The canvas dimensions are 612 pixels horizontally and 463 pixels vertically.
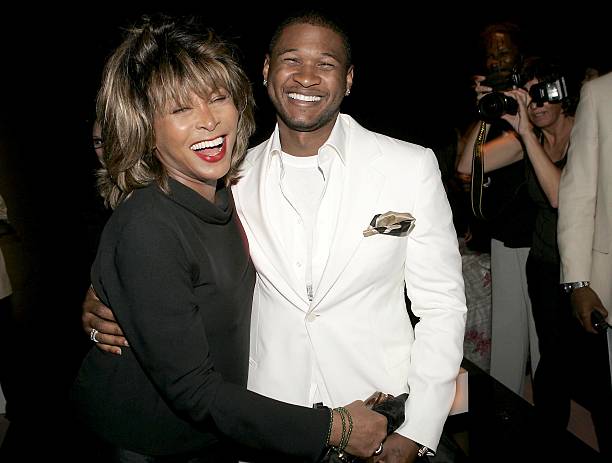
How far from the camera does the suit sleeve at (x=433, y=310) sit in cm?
153

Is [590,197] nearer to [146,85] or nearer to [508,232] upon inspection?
[508,232]

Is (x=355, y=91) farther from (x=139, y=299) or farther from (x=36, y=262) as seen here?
(x=139, y=299)

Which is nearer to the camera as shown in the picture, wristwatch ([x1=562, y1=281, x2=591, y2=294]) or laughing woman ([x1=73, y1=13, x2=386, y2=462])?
laughing woman ([x1=73, y1=13, x2=386, y2=462])

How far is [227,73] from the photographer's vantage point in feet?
4.91

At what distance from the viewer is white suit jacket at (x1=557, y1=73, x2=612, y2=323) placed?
81.3 inches

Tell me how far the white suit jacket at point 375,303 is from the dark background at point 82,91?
231 centimetres

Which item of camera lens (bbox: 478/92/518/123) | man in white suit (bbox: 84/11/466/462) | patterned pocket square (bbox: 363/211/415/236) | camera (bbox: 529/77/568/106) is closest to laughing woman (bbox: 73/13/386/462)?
man in white suit (bbox: 84/11/466/462)

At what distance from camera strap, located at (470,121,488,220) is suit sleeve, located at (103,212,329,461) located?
1899mm

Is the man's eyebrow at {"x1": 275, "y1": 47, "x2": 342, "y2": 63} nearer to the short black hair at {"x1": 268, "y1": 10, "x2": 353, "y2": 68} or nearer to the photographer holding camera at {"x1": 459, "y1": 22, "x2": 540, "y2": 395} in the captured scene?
the short black hair at {"x1": 268, "y1": 10, "x2": 353, "y2": 68}

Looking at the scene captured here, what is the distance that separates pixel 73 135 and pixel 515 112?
3701mm

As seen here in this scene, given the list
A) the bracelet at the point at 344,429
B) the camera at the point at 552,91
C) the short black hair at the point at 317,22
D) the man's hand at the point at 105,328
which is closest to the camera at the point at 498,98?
the camera at the point at 552,91

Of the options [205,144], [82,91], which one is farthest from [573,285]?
[82,91]

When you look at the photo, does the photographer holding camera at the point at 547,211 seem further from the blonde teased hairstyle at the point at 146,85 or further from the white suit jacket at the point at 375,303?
the blonde teased hairstyle at the point at 146,85

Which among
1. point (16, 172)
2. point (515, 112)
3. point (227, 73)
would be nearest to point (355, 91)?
point (515, 112)
